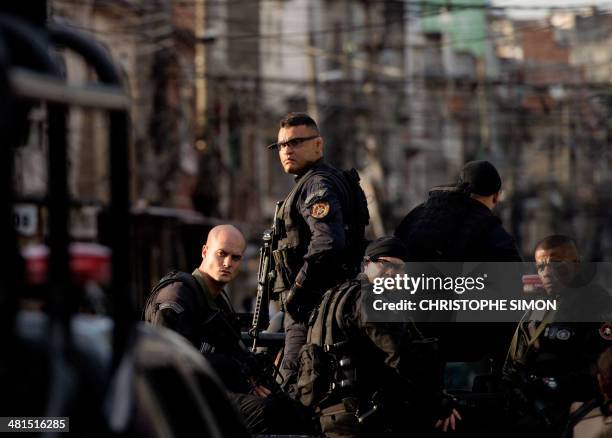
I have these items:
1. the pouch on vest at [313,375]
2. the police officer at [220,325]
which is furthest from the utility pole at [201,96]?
the pouch on vest at [313,375]

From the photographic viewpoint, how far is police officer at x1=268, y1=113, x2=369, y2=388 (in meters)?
8.97

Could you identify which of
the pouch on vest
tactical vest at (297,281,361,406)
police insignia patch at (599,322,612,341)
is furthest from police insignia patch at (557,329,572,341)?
the pouch on vest

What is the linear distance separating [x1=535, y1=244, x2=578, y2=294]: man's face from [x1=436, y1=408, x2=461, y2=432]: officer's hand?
0.96 meters

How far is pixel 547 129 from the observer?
310ft

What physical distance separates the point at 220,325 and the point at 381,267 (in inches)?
32.4

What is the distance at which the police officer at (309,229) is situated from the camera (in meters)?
8.97

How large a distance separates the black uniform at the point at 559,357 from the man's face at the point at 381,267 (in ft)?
2.71

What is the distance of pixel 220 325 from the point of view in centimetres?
838

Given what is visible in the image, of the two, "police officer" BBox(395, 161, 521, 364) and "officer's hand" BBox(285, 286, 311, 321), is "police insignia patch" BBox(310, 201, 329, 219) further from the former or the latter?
"police officer" BBox(395, 161, 521, 364)

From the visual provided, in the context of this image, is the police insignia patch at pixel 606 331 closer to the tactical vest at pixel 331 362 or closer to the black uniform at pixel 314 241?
the tactical vest at pixel 331 362

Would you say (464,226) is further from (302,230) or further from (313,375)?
(313,375)

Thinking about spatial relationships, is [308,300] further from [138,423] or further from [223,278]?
[138,423]

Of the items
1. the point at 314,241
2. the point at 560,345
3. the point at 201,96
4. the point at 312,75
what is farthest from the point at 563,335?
the point at 312,75

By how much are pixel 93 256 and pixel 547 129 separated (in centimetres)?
9191
